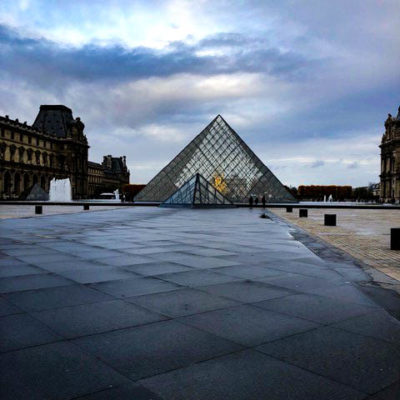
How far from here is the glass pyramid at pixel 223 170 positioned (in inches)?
1998

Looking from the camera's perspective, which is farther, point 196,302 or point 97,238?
point 97,238

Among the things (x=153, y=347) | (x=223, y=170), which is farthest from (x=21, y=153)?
(x=153, y=347)

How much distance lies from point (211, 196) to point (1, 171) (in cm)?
5547

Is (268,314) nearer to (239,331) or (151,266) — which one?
(239,331)

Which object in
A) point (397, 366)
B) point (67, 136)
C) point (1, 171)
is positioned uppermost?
point (67, 136)

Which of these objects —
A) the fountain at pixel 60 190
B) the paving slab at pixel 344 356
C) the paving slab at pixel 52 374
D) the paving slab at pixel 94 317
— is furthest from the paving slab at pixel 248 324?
the fountain at pixel 60 190

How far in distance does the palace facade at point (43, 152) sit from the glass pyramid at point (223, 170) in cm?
3975

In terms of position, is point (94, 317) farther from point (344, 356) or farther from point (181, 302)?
point (344, 356)

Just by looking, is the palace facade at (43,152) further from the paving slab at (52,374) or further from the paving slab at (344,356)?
the paving slab at (344,356)

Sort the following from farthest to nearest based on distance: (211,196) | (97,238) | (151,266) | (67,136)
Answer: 1. (67,136)
2. (211,196)
3. (97,238)
4. (151,266)

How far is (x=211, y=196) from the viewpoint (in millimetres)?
39375

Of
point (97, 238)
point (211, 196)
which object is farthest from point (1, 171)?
point (97, 238)

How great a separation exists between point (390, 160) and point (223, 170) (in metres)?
62.6

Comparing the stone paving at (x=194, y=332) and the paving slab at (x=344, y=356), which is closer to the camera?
the stone paving at (x=194, y=332)
